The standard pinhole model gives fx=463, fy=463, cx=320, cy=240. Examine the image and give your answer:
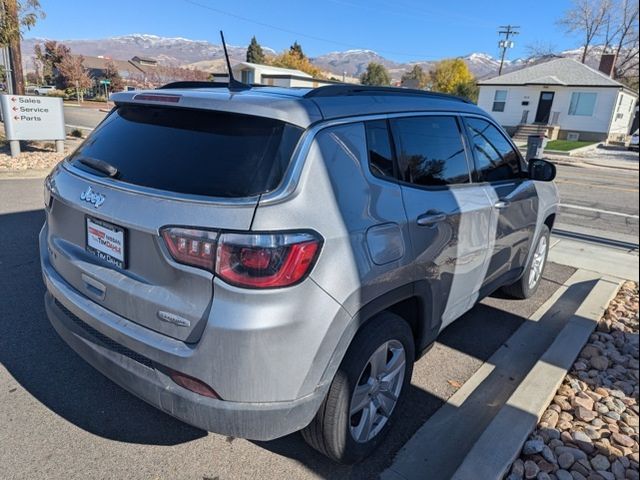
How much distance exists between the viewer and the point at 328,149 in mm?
2055

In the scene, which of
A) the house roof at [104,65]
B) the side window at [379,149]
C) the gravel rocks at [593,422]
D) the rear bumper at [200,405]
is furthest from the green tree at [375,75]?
the rear bumper at [200,405]

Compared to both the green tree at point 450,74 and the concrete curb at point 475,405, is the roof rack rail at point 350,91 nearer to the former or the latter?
the concrete curb at point 475,405

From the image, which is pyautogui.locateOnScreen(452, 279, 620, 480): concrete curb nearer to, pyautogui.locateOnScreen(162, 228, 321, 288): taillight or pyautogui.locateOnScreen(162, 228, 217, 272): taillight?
pyautogui.locateOnScreen(162, 228, 321, 288): taillight

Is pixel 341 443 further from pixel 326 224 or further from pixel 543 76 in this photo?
pixel 543 76

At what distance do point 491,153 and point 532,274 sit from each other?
185 cm

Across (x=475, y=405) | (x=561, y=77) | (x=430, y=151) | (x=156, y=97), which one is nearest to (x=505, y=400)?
(x=475, y=405)

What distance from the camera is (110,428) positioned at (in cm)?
258

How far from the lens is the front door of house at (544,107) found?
36.6 meters

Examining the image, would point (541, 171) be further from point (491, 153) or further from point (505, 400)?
point (505, 400)

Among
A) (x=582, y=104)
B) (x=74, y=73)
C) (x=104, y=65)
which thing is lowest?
(x=74, y=73)

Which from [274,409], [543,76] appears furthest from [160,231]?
[543,76]

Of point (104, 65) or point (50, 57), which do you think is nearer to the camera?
point (50, 57)

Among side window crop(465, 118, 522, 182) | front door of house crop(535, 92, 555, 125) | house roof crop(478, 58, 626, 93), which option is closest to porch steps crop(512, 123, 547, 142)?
front door of house crop(535, 92, 555, 125)

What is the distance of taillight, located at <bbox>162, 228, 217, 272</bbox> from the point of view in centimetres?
181
